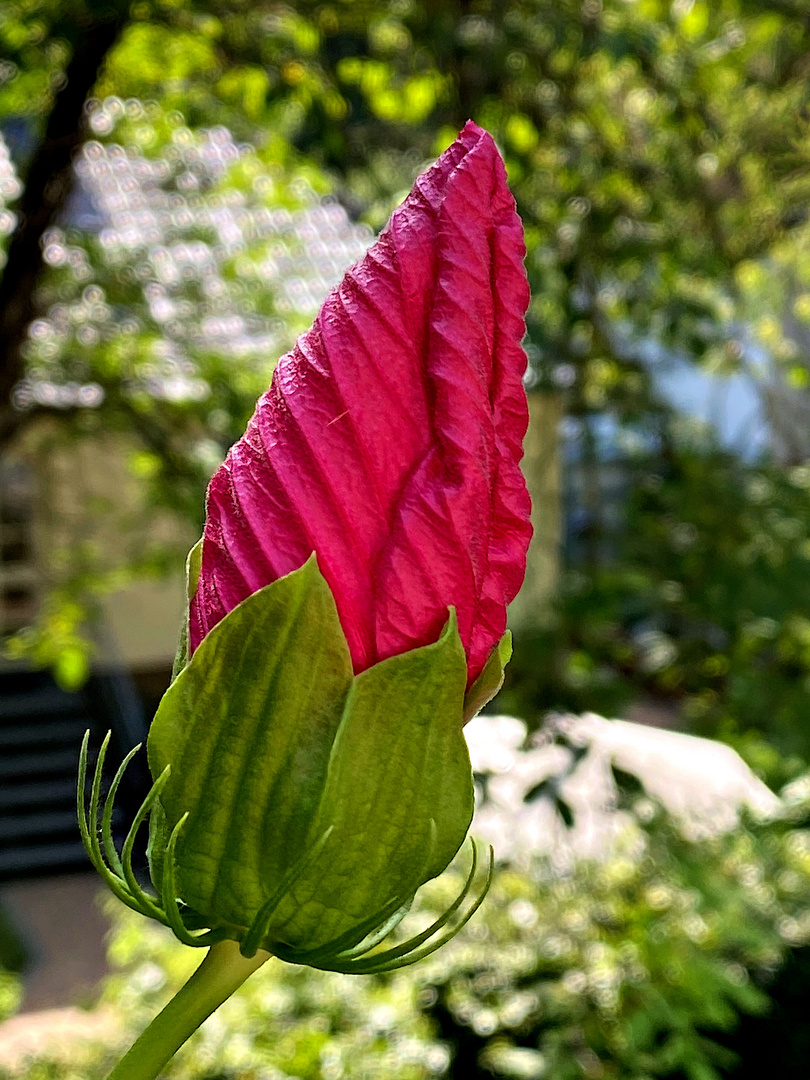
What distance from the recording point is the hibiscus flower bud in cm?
37

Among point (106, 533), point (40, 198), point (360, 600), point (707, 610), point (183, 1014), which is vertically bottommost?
point (707, 610)

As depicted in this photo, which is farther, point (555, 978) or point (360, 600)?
point (555, 978)

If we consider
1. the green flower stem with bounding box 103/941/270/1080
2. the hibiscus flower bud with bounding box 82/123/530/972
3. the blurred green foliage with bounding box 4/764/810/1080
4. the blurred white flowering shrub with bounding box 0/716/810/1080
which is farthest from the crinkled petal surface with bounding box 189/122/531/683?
the blurred green foliage with bounding box 4/764/810/1080

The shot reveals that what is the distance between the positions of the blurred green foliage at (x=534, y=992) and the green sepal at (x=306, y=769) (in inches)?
89.7

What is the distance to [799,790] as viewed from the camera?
3266 mm

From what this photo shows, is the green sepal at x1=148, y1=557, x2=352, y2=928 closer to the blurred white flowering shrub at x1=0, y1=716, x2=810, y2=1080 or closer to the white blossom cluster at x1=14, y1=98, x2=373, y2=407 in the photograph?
the blurred white flowering shrub at x1=0, y1=716, x2=810, y2=1080

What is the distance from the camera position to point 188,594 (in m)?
0.41

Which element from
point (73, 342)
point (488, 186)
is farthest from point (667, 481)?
point (488, 186)

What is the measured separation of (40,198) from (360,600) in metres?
2.88

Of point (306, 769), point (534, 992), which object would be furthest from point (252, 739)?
point (534, 992)

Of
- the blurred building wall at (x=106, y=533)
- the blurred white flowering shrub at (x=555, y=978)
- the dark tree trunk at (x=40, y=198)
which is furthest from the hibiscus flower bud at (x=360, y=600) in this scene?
the blurred building wall at (x=106, y=533)

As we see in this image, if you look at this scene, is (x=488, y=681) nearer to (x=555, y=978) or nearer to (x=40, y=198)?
(x=40, y=198)

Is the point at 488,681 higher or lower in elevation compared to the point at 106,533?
higher

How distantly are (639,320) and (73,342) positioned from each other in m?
1.91
